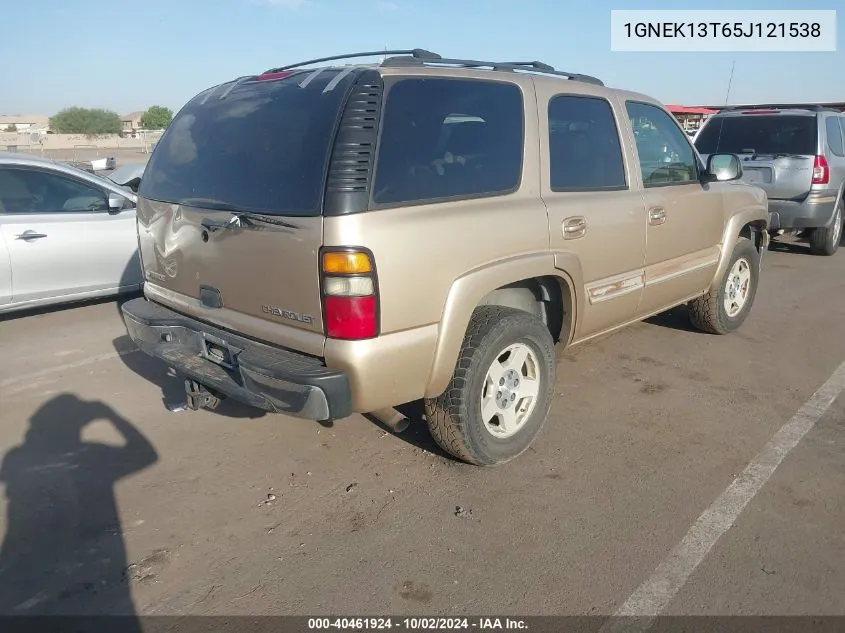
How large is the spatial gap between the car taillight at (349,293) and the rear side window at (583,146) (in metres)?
1.38

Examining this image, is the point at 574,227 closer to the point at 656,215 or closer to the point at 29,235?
the point at 656,215

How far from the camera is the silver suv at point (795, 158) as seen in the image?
27.3ft

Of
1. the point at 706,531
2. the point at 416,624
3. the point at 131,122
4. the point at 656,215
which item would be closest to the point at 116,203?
the point at 656,215

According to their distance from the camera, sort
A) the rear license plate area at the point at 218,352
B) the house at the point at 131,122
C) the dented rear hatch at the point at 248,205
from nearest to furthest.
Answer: the dented rear hatch at the point at 248,205 → the rear license plate area at the point at 218,352 → the house at the point at 131,122

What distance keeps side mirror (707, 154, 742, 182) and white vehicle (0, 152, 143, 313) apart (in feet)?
16.3

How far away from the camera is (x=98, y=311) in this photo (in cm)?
636

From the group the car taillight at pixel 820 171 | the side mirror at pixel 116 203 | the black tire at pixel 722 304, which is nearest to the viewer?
the black tire at pixel 722 304

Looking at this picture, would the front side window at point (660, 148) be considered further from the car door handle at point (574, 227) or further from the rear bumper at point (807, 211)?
the rear bumper at point (807, 211)

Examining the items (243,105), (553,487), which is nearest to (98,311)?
(243,105)

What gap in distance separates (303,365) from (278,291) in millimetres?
348

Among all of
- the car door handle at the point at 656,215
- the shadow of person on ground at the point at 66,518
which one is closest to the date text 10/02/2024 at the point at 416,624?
the shadow of person on ground at the point at 66,518

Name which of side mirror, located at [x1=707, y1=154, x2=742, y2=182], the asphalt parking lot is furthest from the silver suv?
the asphalt parking lot

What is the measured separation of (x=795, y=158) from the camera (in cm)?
834

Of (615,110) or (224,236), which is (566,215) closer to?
(615,110)
